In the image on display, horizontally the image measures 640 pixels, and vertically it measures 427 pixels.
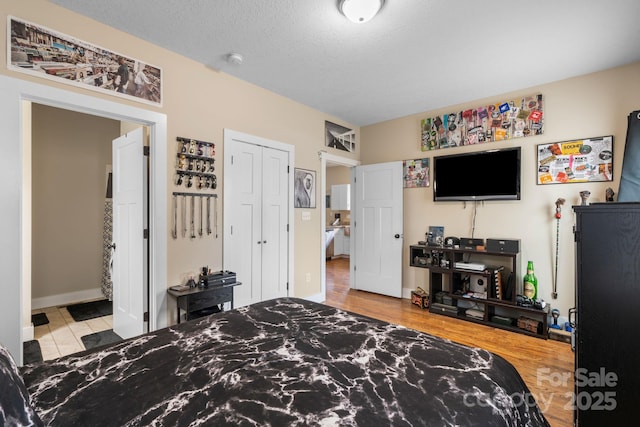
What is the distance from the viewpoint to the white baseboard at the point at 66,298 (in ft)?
12.6

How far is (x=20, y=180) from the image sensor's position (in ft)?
6.51

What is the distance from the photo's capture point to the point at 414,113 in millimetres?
4363

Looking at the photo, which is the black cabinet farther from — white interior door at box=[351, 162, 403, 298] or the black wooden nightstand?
white interior door at box=[351, 162, 403, 298]

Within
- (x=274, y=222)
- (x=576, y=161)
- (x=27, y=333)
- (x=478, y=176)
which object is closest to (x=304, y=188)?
(x=274, y=222)

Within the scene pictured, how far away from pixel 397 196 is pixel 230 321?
3.42 meters

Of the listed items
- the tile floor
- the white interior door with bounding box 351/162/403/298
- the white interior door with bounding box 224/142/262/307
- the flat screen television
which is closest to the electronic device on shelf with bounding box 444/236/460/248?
the flat screen television

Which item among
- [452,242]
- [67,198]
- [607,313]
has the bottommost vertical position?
[607,313]

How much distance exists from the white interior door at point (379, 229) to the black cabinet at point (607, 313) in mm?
2900

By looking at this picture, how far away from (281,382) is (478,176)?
3.64 metres

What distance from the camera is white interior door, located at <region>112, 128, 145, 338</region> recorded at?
8.75 ft

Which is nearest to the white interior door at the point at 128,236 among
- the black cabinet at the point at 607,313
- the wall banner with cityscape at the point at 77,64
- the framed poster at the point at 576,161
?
the wall banner with cityscape at the point at 77,64

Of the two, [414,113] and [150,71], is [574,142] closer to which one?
[414,113]

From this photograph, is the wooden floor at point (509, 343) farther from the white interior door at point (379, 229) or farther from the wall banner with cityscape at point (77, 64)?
the wall banner with cityscape at point (77, 64)

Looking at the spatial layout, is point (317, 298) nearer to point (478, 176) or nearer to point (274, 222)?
point (274, 222)
